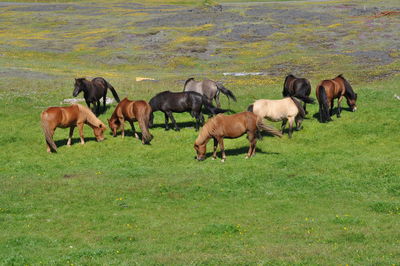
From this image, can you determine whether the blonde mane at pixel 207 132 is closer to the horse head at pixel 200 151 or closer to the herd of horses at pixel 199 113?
the herd of horses at pixel 199 113

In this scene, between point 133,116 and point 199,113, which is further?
point 199,113

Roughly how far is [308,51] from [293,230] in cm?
5793

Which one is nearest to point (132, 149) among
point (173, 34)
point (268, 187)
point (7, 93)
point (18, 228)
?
point (268, 187)

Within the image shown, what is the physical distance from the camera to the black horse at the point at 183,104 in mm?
29172

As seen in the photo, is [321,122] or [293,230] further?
[321,122]

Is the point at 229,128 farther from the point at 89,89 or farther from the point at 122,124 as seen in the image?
the point at 89,89

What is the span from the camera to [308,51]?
70.4 metres

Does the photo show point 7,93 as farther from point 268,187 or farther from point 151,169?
point 268,187

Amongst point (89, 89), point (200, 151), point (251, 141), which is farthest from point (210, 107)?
point (89, 89)

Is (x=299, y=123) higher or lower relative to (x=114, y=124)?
higher

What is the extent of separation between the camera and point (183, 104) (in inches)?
1153

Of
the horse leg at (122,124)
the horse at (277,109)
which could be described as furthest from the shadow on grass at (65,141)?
the horse at (277,109)

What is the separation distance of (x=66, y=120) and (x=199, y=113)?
7390 mm

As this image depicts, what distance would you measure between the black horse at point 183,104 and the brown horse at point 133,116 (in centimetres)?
149
